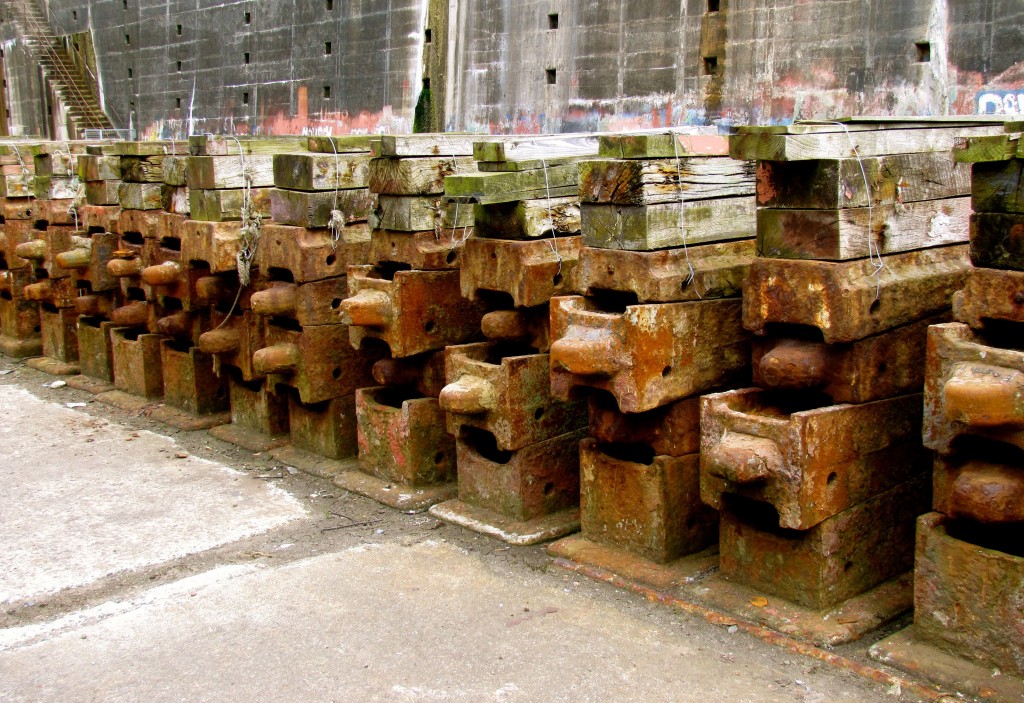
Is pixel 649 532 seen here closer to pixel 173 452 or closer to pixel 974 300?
pixel 974 300

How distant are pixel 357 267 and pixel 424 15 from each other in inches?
402

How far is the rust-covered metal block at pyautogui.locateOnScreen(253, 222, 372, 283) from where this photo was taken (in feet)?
19.5

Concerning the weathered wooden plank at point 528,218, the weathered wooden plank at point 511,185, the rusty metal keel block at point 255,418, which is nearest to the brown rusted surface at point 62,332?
the rusty metal keel block at point 255,418

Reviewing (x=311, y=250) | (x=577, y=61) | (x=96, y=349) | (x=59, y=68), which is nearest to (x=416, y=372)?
(x=311, y=250)

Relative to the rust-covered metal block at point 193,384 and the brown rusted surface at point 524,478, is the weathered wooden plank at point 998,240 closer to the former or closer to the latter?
the brown rusted surface at point 524,478

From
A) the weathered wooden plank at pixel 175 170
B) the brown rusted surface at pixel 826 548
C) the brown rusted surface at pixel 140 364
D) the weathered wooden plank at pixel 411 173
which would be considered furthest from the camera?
the brown rusted surface at pixel 140 364

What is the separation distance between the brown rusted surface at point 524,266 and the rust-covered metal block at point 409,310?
420 millimetres

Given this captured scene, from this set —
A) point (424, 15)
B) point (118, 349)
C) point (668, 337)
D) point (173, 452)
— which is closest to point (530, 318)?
point (668, 337)

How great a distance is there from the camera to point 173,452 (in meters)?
6.56

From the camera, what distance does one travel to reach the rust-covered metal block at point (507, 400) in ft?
15.8

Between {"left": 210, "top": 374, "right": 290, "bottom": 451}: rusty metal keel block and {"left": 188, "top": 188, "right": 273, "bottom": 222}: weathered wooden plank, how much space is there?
113cm

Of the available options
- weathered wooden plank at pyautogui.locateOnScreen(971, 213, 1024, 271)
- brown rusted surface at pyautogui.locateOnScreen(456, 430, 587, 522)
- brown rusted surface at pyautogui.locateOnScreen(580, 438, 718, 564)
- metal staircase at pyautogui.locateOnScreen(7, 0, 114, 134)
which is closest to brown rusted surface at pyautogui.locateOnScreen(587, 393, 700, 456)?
brown rusted surface at pyautogui.locateOnScreen(580, 438, 718, 564)

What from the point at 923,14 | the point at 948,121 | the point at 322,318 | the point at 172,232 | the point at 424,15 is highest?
the point at 424,15

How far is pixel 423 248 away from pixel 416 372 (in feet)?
2.34
